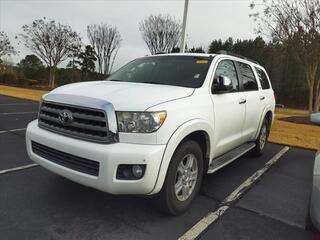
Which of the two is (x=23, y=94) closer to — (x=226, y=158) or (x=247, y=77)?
(x=247, y=77)

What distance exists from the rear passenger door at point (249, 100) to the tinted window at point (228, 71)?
0.17m

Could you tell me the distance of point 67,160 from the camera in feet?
11.2

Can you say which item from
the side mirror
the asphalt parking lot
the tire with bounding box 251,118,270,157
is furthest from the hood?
the tire with bounding box 251,118,270,157

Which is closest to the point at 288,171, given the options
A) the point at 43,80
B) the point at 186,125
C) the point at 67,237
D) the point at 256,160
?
the point at 256,160

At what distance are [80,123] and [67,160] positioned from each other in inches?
15.9

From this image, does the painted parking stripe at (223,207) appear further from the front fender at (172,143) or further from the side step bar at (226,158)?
the front fender at (172,143)

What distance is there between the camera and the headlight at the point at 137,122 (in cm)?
318

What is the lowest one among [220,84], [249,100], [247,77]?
[249,100]

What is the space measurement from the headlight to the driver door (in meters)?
1.20

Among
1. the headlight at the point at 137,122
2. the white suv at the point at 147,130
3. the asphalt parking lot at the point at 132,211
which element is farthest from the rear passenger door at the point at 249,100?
the headlight at the point at 137,122

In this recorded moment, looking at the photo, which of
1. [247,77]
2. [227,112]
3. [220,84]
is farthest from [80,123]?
[247,77]

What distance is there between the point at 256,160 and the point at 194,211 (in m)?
2.93

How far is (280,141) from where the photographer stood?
836 centimetres

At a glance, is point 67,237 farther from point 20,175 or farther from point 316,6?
point 316,6
